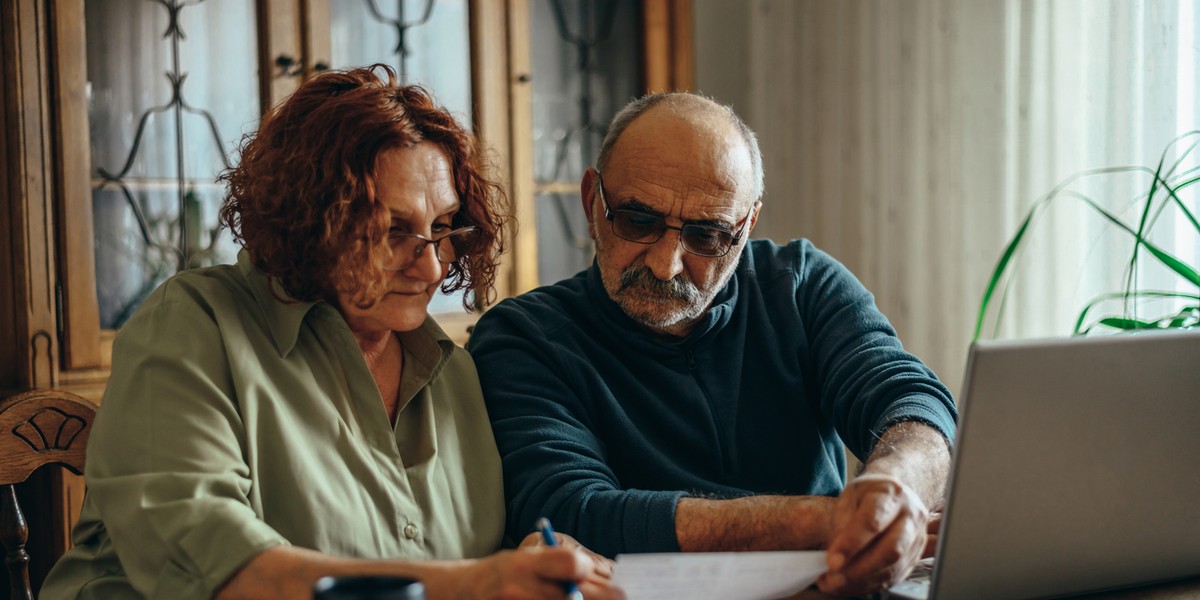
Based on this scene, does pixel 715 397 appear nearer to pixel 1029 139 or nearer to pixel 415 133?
pixel 415 133

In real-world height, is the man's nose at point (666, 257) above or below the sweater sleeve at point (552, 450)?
above

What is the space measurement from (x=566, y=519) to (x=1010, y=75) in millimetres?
1882

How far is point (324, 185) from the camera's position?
121 cm

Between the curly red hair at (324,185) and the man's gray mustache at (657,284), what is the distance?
420 millimetres

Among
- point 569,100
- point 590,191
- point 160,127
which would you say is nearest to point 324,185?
point 590,191

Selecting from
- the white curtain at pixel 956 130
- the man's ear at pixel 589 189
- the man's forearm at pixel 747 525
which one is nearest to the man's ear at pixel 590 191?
the man's ear at pixel 589 189

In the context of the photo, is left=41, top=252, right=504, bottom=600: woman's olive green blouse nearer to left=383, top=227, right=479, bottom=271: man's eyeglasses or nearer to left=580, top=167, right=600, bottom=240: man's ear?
left=383, top=227, right=479, bottom=271: man's eyeglasses

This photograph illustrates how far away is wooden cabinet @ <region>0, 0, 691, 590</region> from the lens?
2.12 metres

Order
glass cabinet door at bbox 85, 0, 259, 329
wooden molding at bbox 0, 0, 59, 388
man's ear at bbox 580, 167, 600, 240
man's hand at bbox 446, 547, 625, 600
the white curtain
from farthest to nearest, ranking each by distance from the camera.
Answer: the white curtain, glass cabinet door at bbox 85, 0, 259, 329, wooden molding at bbox 0, 0, 59, 388, man's ear at bbox 580, 167, 600, 240, man's hand at bbox 446, 547, 625, 600

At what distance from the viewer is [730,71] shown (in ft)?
11.1

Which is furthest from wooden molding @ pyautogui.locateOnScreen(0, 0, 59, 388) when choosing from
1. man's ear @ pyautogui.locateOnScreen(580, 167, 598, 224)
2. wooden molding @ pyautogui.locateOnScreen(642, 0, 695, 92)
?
wooden molding @ pyautogui.locateOnScreen(642, 0, 695, 92)

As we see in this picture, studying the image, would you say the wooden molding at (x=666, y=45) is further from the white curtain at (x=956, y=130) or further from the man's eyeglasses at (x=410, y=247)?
the man's eyeglasses at (x=410, y=247)

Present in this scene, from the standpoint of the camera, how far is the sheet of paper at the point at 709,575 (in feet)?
3.20

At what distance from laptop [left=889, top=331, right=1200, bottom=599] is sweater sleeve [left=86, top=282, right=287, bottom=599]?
0.66m
